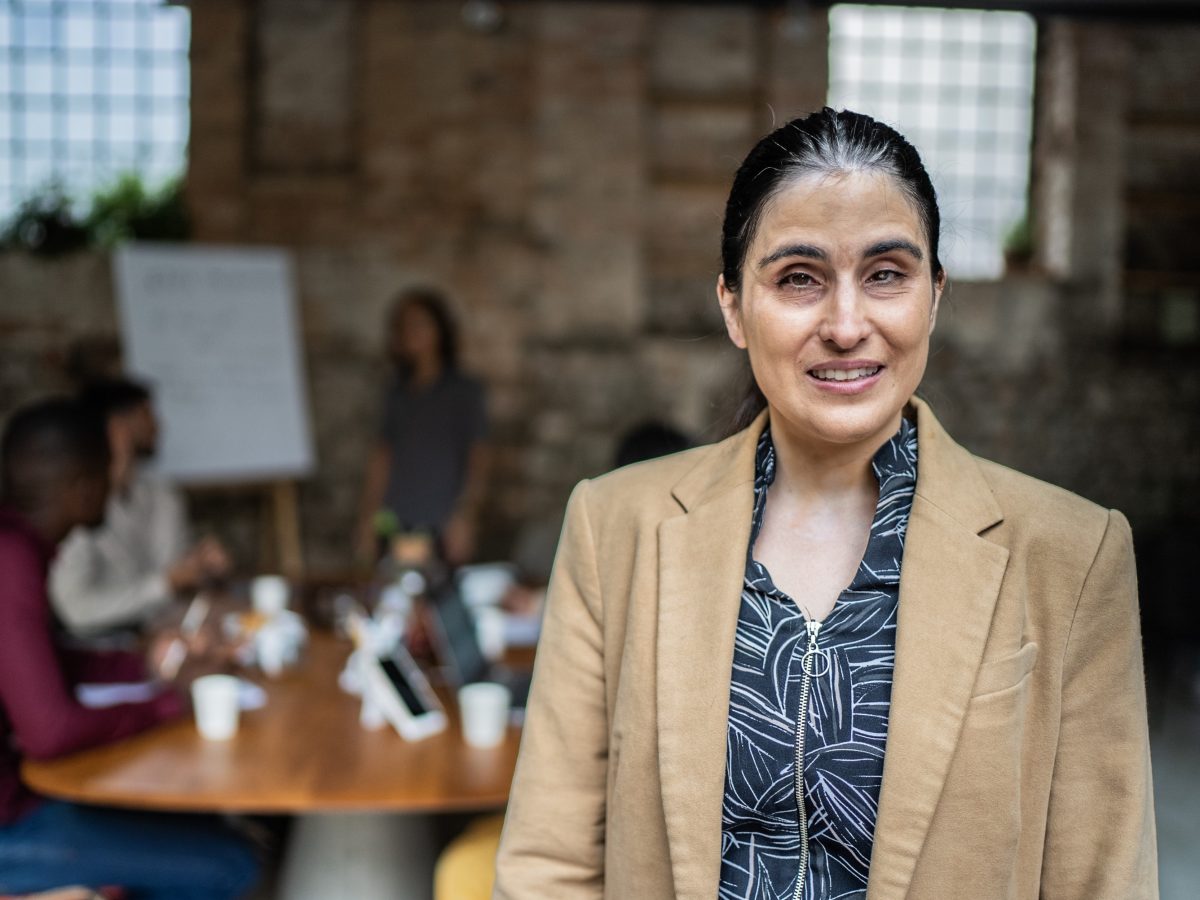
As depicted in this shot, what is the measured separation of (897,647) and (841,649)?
0.23 feet

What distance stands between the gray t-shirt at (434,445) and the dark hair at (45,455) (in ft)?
7.90

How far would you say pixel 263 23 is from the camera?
6770 mm

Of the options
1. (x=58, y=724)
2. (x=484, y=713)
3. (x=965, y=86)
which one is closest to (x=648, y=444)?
(x=484, y=713)

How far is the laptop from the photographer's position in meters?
2.81

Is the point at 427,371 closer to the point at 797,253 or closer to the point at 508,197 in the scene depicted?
the point at 508,197

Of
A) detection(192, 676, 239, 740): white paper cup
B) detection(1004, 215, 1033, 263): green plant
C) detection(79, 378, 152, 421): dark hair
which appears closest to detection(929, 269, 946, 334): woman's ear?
detection(192, 676, 239, 740): white paper cup

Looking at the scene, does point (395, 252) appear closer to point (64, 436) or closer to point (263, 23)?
point (263, 23)

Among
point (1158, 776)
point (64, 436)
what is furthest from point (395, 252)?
point (1158, 776)

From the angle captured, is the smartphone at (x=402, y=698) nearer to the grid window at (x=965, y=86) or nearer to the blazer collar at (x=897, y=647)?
the blazer collar at (x=897, y=647)

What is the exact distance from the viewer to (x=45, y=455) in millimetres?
2697

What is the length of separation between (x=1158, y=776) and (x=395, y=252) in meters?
4.72

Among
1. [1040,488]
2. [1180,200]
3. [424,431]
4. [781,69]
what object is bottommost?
[424,431]

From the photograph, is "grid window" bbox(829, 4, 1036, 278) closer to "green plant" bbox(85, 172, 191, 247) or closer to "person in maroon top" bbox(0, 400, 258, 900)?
"green plant" bbox(85, 172, 191, 247)

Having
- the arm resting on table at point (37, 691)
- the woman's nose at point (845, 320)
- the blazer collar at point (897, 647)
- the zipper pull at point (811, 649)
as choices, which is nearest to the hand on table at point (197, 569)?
the arm resting on table at point (37, 691)
